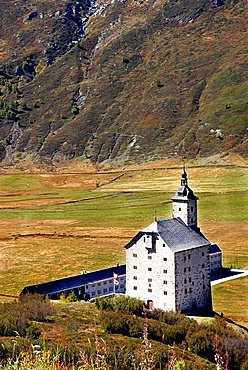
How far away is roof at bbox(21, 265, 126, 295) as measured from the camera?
6712 cm

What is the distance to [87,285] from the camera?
71062 mm

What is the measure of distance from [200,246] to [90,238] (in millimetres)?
46354

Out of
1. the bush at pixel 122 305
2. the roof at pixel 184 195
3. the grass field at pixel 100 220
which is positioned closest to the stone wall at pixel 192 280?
the grass field at pixel 100 220

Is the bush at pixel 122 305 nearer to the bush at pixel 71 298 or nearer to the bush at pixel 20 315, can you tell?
the bush at pixel 20 315

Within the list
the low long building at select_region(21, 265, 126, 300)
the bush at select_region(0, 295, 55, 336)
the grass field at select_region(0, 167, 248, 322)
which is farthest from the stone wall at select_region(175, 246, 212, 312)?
the bush at select_region(0, 295, 55, 336)

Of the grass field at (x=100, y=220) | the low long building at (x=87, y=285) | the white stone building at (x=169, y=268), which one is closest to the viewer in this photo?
the white stone building at (x=169, y=268)

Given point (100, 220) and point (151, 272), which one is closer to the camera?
point (151, 272)

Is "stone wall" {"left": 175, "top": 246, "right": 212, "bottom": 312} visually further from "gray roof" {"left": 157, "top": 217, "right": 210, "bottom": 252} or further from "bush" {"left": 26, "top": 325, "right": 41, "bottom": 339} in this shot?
"bush" {"left": 26, "top": 325, "right": 41, "bottom": 339}

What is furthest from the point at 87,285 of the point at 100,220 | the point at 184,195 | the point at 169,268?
the point at 100,220

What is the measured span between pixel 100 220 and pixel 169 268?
227 ft

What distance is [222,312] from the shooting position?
208ft

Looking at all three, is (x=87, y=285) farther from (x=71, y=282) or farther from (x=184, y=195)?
(x=184, y=195)

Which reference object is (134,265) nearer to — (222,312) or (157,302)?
(157,302)

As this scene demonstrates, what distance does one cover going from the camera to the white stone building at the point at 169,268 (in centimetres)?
6500
